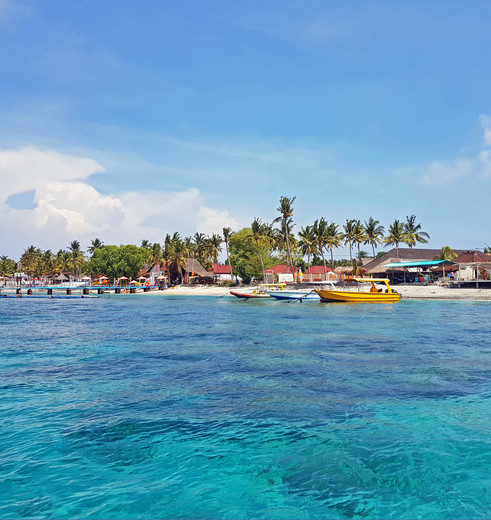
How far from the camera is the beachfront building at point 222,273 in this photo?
9911cm

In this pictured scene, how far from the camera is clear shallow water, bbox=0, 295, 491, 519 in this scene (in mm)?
6031

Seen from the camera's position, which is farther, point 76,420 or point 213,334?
point 213,334

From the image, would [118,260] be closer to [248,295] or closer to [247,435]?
[248,295]

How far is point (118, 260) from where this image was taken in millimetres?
98688

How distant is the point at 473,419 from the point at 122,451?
7.44 m

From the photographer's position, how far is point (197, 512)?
18.9 ft

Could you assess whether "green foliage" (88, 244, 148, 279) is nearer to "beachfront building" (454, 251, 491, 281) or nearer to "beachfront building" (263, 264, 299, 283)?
"beachfront building" (263, 264, 299, 283)

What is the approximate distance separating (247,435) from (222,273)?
94.1 m

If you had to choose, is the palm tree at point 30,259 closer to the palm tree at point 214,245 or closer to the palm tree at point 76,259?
the palm tree at point 76,259

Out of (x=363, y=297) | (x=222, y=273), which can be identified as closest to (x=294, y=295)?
(x=363, y=297)

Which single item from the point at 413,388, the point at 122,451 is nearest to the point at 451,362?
the point at 413,388

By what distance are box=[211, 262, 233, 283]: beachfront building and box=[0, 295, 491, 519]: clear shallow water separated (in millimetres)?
81392

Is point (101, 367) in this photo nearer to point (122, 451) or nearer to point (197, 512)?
point (122, 451)

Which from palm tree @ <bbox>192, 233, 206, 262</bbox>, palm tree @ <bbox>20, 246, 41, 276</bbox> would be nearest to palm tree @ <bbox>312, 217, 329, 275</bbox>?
palm tree @ <bbox>192, 233, 206, 262</bbox>
